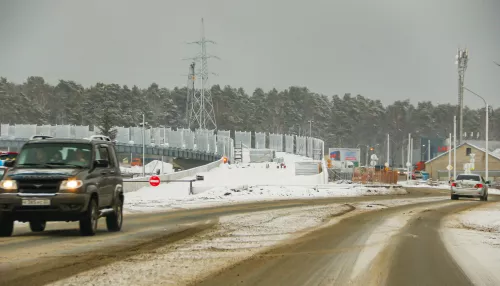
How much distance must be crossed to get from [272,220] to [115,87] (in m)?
149

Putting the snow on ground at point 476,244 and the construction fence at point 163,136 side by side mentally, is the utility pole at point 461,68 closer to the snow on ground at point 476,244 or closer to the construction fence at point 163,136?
the construction fence at point 163,136

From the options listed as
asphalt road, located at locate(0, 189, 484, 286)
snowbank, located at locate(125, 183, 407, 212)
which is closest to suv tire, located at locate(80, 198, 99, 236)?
asphalt road, located at locate(0, 189, 484, 286)

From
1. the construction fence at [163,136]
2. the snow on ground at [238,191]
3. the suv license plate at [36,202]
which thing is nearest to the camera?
the suv license plate at [36,202]

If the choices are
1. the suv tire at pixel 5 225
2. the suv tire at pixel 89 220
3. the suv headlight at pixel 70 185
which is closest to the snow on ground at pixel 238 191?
the suv tire at pixel 89 220

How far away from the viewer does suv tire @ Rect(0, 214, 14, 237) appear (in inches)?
596

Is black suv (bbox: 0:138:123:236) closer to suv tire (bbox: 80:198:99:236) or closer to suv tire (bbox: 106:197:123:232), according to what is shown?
suv tire (bbox: 80:198:99:236)

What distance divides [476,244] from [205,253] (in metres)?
6.45

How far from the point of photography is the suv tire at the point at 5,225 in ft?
49.6

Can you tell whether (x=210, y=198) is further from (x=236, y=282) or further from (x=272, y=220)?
(x=236, y=282)

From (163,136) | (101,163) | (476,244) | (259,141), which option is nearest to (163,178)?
(101,163)

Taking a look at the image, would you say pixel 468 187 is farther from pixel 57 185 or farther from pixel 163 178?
pixel 57 185

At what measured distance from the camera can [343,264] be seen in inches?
449

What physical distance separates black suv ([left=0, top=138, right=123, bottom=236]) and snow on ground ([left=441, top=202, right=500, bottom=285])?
7.34 metres

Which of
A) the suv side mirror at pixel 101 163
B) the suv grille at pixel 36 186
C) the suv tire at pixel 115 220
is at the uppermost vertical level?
the suv side mirror at pixel 101 163
